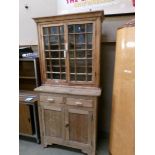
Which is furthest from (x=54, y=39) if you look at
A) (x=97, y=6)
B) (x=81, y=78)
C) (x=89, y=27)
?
(x=97, y=6)

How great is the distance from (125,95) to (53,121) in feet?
3.44

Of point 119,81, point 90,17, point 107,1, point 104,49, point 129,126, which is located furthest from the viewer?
point 104,49

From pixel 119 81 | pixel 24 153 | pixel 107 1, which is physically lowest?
pixel 24 153

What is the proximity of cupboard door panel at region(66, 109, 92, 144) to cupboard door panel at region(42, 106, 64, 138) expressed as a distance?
12 cm

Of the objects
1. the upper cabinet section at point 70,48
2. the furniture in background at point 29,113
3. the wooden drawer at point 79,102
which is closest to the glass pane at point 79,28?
the upper cabinet section at point 70,48

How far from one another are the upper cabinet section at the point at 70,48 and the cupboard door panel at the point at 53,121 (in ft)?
1.18

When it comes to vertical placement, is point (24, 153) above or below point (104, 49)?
below

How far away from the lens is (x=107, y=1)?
7.25ft

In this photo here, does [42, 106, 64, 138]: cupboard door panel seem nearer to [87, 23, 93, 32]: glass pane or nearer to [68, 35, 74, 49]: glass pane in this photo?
[68, 35, 74, 49]: glass pane

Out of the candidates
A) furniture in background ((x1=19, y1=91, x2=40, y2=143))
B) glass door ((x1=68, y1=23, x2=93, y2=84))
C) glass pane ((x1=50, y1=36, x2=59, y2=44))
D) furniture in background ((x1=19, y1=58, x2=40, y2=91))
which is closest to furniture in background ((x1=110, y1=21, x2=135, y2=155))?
glass door ((x1=68, y1=23, x2=93, y2=84))
